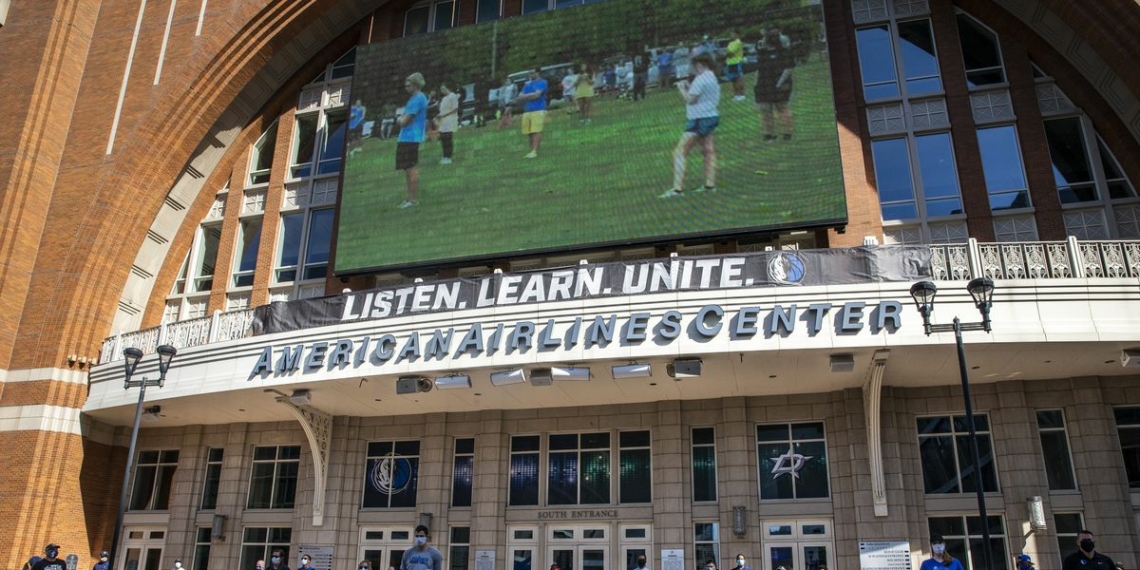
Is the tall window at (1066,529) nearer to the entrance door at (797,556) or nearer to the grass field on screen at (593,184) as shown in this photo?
the entrance door at (797,556)

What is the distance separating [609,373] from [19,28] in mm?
25400

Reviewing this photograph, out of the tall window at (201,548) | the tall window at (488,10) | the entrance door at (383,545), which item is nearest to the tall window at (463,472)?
the entrance door at (383,545)

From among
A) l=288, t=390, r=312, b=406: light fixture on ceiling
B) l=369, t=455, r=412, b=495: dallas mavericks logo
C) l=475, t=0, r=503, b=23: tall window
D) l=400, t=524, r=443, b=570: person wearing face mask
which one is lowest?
l=400, t=524, r=443, b=570: person wearing face mask

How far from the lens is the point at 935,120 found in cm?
2345

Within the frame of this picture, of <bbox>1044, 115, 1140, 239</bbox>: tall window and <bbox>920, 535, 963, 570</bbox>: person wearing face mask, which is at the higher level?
<bbox>1044, 115, 1140, 239</bbox>: tall window

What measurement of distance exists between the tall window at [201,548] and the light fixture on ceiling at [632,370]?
14.4 metres

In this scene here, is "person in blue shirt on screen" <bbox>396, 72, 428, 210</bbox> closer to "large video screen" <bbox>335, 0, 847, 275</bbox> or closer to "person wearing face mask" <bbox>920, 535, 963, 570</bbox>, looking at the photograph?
"large video screen" <bbox>335, 0, 847, 275</bbox>

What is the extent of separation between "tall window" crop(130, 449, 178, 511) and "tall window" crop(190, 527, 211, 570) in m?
1.80

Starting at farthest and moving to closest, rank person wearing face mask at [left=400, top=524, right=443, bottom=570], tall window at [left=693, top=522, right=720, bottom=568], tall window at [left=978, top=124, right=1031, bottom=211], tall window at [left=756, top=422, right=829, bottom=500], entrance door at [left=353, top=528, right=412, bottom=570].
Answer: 1. entrance door at [left=353, top=528, right=412, bottom=570]
2. tall window at [left=978, top=124, right=1031, bottom=211]
3. tall window at [left=756, top=422, right=829, bottom=500]
4. tall window at [left=693, top=522, right=720, bottom=568]
5. person wearing face mask at [left=400, top=524, right=443, bottom=570]

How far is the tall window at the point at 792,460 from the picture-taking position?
66.5 ft

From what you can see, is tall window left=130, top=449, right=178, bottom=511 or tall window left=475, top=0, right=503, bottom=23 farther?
tall window left=475, top=0, right=503, bottom=23

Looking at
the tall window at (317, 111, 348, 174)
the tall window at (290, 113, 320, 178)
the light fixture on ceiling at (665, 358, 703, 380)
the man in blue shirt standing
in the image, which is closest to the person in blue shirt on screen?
the tall window at (317, 111, 348, 174)

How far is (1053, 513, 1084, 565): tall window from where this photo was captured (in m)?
18.5

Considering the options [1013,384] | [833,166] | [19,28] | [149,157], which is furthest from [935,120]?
[19,28]
